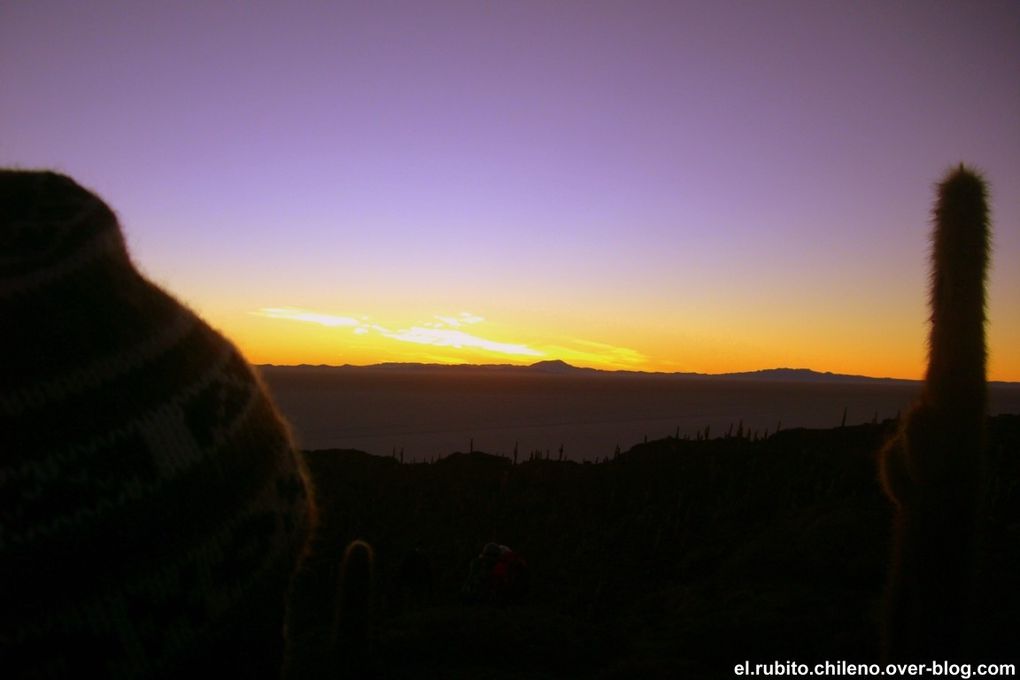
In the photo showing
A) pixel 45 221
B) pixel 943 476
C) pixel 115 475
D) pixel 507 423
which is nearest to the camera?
pixel 115 475

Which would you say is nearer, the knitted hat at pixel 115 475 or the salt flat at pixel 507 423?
the knitted hat at pixel 115 475

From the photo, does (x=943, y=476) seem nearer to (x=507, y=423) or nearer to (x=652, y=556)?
(x=652, y=556)

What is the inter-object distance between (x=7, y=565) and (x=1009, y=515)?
836 centimetres

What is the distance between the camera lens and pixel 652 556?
8.83m

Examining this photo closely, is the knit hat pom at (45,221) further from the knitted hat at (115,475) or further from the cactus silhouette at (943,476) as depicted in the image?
the cactus silhouette at (943,476)

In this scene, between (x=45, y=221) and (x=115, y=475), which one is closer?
(x=115, y=475)

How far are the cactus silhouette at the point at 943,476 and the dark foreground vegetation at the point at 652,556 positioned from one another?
1.18ft

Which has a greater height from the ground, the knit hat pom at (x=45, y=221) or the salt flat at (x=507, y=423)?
the knit hat pom at (x=45, y=221)

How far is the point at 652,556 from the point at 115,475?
28.4 ft

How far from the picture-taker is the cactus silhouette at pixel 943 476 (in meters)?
3.33

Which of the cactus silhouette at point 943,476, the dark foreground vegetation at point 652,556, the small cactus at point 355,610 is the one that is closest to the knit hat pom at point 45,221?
the small cactus at point 355,610

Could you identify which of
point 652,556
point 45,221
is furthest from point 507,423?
point 45,221

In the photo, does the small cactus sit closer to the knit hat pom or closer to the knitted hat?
the knitted hat

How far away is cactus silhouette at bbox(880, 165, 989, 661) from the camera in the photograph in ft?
10.9
